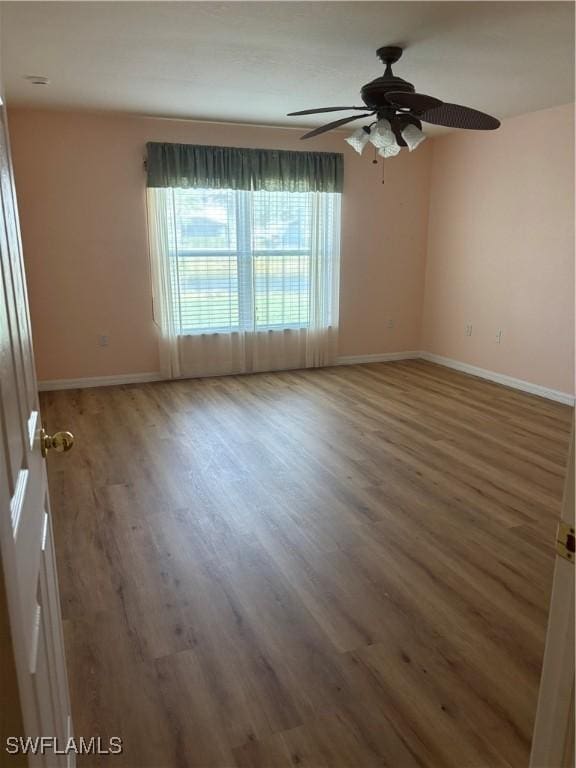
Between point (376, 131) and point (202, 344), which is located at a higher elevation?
point (376, 131)

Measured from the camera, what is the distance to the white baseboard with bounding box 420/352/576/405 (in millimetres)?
4879

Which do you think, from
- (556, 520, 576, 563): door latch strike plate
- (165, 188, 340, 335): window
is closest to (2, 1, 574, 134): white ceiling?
(165, 188, 340, 335): window

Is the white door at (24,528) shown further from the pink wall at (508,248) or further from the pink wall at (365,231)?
the pink wall at (508,248)

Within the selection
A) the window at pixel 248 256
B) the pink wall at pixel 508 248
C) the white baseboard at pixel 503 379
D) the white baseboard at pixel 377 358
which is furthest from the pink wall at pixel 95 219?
the white baseboard at pixel 503 379

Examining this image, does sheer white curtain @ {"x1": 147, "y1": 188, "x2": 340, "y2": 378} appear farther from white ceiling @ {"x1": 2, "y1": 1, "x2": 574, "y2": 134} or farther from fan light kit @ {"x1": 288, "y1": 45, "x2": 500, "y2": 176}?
fan light kit @ {"x1": 288, "y1": 45, "x2": 500, "y2": 176}

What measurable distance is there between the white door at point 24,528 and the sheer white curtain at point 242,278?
4.22m

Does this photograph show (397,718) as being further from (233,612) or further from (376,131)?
(376,131)

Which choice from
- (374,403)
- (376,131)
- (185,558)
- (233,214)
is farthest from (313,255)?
(185,558)

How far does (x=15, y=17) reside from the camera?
2623 millimetres

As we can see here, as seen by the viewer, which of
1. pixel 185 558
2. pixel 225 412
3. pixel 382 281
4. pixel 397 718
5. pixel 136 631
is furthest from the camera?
pixel 382 281

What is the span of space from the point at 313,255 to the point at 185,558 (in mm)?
4042

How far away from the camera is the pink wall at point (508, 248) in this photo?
4723mm

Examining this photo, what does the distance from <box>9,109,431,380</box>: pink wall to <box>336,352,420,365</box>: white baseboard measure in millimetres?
1178
